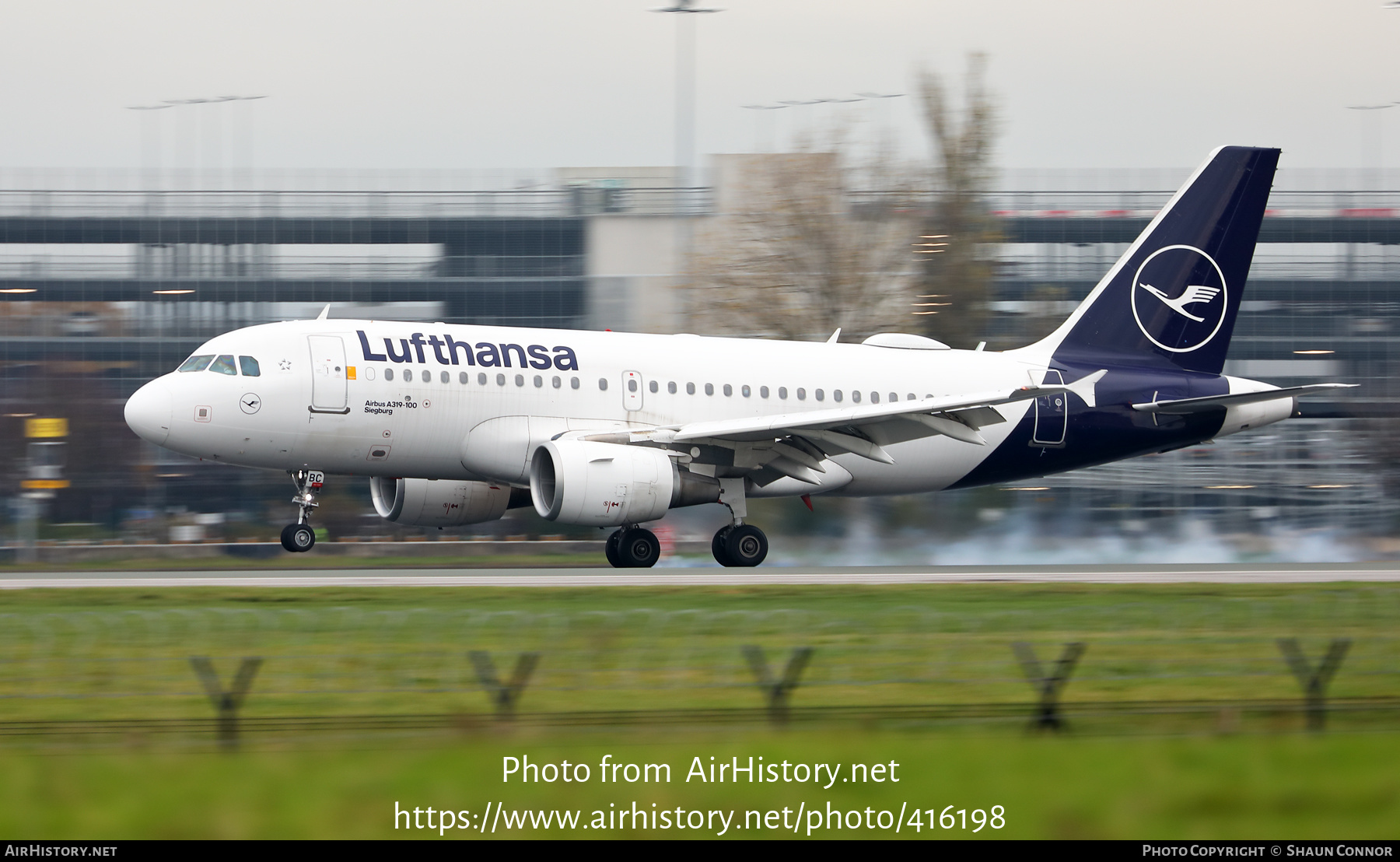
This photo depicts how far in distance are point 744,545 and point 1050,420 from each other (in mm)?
7145

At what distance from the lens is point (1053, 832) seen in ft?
27.0

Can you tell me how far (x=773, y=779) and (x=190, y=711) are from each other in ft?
15.0

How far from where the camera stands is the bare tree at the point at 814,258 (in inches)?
1774

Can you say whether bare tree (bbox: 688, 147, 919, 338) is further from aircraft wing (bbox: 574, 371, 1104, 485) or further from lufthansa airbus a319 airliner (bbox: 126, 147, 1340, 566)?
aircraft wing (bbox: 574, 371, 1104, 485)

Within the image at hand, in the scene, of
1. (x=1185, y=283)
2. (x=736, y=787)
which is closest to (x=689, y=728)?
(x=736, y=787)

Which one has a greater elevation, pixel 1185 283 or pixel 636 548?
pixel 1185 283

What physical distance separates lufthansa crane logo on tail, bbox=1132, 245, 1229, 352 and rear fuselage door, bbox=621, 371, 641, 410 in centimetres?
1120

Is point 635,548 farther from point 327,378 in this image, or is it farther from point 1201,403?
point 1201,403

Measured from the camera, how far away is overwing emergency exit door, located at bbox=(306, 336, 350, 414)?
25.9 metres

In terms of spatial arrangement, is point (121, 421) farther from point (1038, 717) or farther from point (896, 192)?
point (1038, 717)

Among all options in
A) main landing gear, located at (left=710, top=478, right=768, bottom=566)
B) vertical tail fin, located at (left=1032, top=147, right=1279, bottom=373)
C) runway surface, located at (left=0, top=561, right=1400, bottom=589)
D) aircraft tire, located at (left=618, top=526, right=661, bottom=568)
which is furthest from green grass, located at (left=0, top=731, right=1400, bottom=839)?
vertical tail fin, located at (left=1032, top=147, right=1279, bottom=373)

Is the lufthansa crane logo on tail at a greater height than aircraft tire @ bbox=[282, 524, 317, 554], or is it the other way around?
the lufthansa crane logo on tail

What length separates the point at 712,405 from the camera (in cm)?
2878

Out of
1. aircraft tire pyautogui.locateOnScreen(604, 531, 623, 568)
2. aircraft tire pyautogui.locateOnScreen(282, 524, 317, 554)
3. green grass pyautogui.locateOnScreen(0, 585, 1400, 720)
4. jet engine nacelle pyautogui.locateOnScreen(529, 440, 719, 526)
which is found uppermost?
green grass pyautogui.locateOnScreen(0, 585, 1400, 720)
